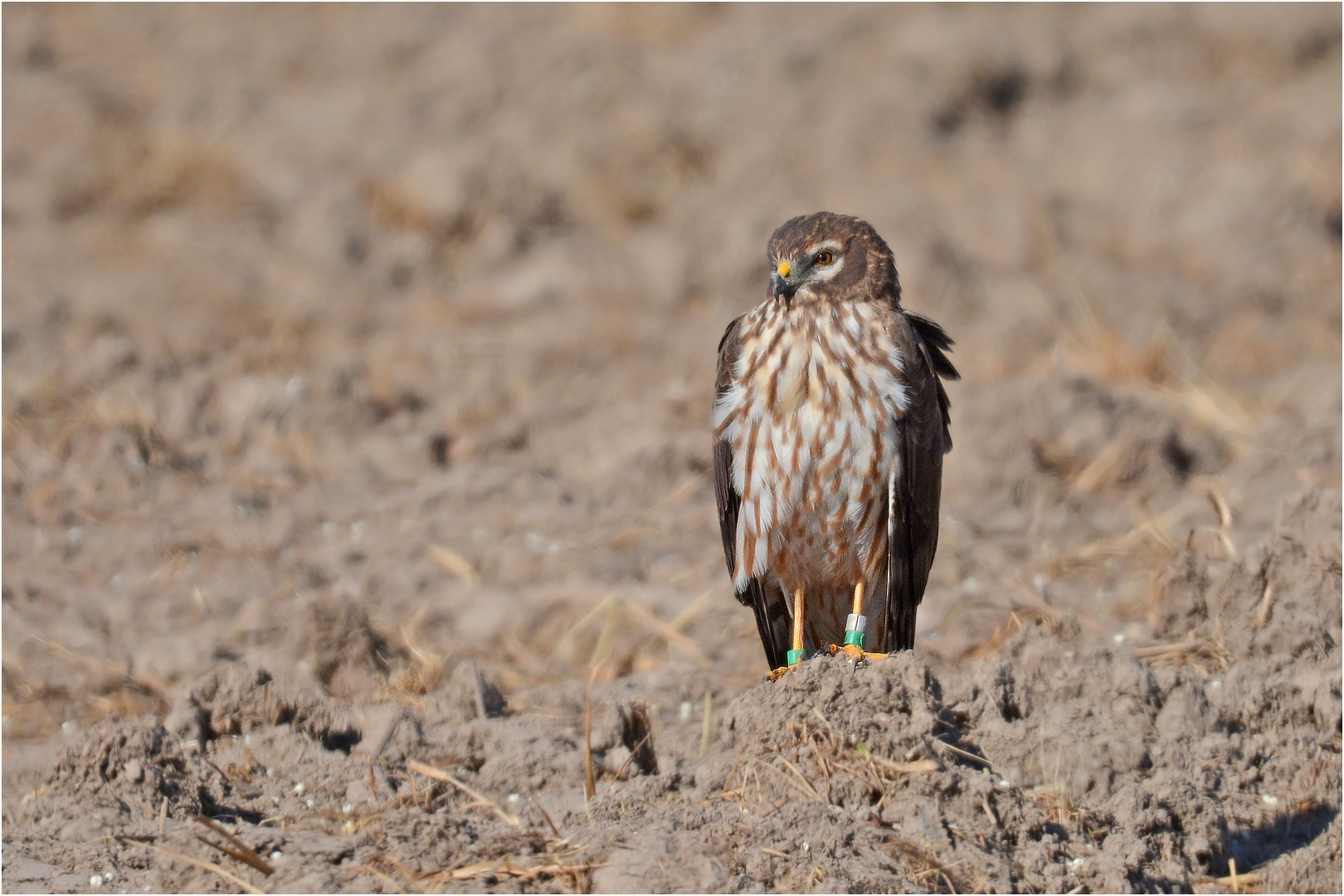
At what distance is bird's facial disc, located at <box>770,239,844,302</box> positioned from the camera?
4.69 meters

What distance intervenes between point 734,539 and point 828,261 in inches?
40.3

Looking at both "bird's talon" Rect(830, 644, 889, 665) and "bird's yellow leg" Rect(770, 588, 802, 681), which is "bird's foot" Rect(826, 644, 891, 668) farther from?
"bird's yellow leg" Rect(770, 588, 802, 681)

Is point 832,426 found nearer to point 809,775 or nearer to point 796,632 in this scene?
point 796,632

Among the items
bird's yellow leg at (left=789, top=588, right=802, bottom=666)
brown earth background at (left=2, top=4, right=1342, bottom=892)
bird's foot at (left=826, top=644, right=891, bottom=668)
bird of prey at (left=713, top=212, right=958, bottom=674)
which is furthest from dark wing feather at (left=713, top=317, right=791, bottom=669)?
bird's foot at (left=826, top=644, right=891, bottom=668)

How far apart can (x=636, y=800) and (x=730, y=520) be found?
1178 mm

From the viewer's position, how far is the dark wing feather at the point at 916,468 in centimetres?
471

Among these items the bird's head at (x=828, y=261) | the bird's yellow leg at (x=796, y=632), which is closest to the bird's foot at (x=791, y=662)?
the bird's yellow leg at (x=796, y=632)

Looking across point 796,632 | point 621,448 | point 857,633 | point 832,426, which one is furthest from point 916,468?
point 621,448

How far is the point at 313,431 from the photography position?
8164mm

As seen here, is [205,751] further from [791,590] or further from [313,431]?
[313,431]

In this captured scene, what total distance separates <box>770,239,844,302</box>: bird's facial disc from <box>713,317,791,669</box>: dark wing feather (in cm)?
29

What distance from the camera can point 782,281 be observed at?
4.67 m

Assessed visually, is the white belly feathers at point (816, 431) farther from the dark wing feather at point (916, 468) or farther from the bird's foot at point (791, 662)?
the bird's foot at point (791, 662)

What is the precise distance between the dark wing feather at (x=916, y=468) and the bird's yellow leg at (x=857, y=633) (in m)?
0.13
